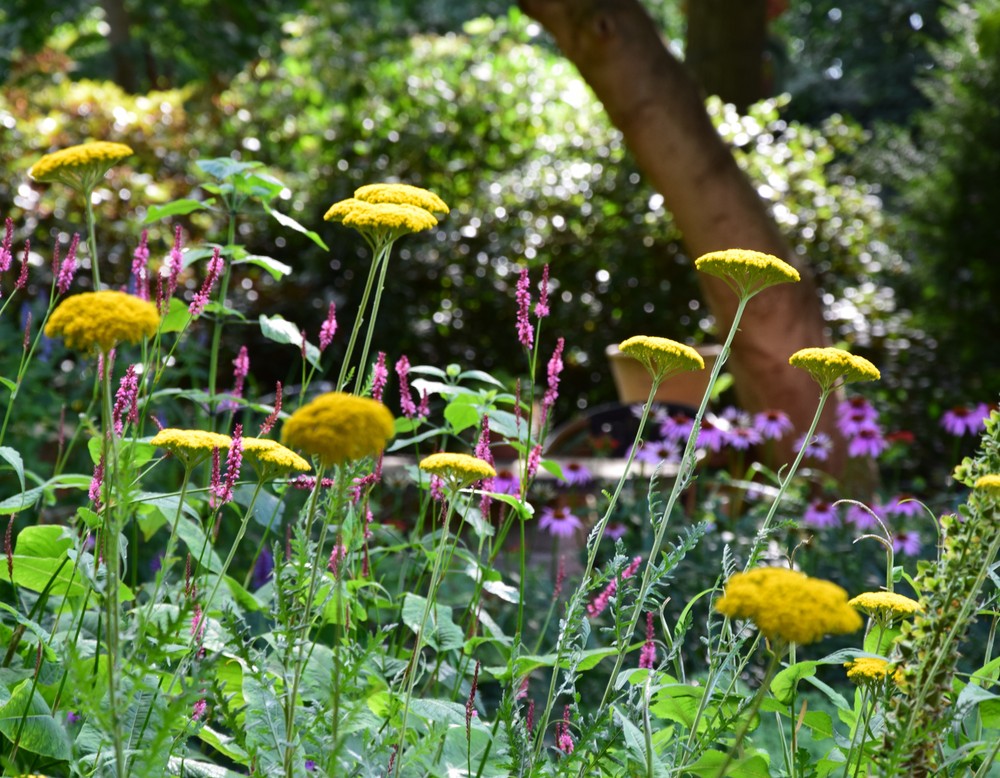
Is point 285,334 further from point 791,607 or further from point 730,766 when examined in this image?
point 791,607

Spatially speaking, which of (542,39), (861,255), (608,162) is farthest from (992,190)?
(542,39)

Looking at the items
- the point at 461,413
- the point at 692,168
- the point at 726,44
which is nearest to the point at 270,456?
the point at 461,413

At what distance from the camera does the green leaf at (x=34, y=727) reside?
4.58 feet

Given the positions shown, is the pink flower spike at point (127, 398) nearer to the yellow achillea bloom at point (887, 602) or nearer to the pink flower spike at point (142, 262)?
the pink flower spike at point (142, 262)

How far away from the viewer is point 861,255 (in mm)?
7973

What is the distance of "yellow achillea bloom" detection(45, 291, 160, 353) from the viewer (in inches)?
37.2

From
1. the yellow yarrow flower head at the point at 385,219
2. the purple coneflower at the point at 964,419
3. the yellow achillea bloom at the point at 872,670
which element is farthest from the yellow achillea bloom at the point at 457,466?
the purple coneflower at the point at 964,419

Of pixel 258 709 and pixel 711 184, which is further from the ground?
pixel 711 184

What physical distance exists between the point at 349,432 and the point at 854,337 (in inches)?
272

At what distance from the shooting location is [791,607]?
0.89 metres

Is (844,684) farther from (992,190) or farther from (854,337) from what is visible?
(992,190)

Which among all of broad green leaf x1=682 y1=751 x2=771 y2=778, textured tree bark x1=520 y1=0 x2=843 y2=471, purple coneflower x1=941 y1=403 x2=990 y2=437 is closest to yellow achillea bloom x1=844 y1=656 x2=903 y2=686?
broad green leaf x1=682 y1=751 x2=771 y2=778

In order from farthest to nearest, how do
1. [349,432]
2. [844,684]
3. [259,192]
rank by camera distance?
1. [844,684]
2. [259,192]
3. [349,432]

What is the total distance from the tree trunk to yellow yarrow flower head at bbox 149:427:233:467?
8.25 m
